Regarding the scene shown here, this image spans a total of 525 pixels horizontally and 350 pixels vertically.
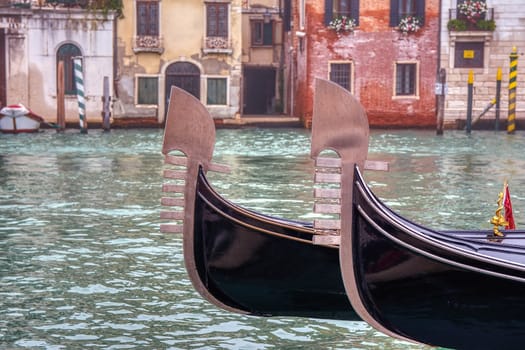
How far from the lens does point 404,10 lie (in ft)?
86.5

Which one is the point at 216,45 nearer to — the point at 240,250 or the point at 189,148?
the point at 189,148

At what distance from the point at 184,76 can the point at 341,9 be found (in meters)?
3.82

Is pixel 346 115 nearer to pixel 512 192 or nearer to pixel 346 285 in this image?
pixel 346 285

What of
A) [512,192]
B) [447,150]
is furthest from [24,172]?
[447,150]

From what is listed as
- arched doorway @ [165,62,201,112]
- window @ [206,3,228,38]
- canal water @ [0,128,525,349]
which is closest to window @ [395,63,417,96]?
window @ [206,3,228,38]

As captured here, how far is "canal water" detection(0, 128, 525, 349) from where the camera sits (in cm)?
562

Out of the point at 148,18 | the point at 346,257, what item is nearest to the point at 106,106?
the point at 148,18

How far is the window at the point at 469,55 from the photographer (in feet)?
85.6

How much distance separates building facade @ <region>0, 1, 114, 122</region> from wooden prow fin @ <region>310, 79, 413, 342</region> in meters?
21.8

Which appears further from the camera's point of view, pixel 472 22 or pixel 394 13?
pixel 394 13

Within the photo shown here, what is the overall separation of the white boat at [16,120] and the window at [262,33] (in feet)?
27.4

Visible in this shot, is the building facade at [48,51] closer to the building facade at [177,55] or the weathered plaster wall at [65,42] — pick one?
the weathered plaster wall at [65,42]

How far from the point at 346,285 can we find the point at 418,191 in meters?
7.99

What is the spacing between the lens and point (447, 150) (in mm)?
18672
